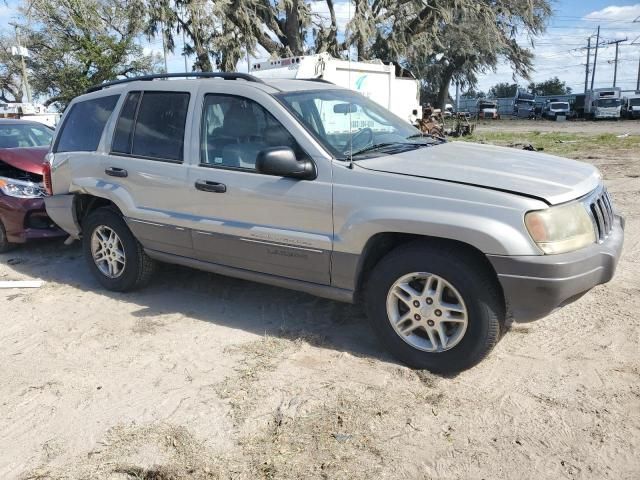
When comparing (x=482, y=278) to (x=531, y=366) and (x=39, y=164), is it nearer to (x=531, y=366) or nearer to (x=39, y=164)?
(x=531, y=366)

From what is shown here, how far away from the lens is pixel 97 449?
307cm

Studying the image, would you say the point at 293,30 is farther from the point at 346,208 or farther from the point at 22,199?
the point at 346,208

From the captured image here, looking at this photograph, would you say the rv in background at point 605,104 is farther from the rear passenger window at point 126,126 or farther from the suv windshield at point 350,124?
the rear passenger window at point 126,126

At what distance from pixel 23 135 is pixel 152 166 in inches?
189

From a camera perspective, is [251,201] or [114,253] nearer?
[251,201]

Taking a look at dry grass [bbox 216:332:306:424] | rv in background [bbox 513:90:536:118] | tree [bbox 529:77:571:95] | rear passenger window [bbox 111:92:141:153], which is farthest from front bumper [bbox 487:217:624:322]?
tree [bbox 529:77:571:95]

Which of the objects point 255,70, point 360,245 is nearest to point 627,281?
point 360,245

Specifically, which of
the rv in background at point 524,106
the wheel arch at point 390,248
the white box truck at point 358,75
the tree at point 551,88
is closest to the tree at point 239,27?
the white box truck at point 358,75

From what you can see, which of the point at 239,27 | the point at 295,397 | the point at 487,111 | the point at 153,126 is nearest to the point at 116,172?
the point at 153,126

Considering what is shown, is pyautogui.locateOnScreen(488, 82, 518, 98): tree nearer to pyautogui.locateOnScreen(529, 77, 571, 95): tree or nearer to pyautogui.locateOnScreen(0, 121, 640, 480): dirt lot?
pyautogui.locateOnScreen(529, 77, 571, 95): tree

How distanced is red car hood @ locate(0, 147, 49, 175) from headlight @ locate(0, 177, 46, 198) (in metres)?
0.33

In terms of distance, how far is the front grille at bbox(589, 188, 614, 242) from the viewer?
3.61 meters

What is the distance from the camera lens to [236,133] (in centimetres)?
441

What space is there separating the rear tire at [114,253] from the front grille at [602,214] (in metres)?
3.65
